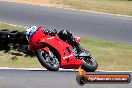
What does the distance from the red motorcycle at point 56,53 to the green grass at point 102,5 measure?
13950 mm

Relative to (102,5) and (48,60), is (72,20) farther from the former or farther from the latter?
(48,60)

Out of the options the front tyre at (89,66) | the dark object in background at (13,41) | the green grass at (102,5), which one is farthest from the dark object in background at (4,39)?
the green grass at (102,5)

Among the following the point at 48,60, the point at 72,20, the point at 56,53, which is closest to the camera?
the point at 48,60

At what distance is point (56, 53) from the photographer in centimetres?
1195

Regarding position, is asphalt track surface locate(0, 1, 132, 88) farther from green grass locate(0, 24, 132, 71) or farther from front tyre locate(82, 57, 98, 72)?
front tyre locate(82, 57, 98, 72)

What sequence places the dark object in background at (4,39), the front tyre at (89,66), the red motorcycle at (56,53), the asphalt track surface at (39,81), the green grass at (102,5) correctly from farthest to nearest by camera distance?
1. the green grass at (102,5)
2. the dark object in background at (4,39)
3. the front tyre at (89,66)
4. the red motorcycle at (56,53)
5. the asphalt track surface at (39,81)

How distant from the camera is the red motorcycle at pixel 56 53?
1162cm

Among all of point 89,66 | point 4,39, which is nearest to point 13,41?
point 4,39

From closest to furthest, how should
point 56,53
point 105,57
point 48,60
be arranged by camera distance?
1. point 48,60
2. point 56,53
3. point 105,57

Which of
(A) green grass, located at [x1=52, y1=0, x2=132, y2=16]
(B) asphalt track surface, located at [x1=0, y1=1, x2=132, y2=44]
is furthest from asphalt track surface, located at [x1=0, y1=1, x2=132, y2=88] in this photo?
(A) green grass, located at [x1=52, y1=0, x2=132, y2=16]

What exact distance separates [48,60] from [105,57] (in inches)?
132

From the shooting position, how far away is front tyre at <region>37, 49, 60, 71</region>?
1134 cm

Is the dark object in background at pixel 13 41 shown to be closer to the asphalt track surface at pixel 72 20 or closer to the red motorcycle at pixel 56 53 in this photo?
the red motorcycle at pixel 56 53

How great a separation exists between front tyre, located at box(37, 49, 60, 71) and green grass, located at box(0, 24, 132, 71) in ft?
3.18
